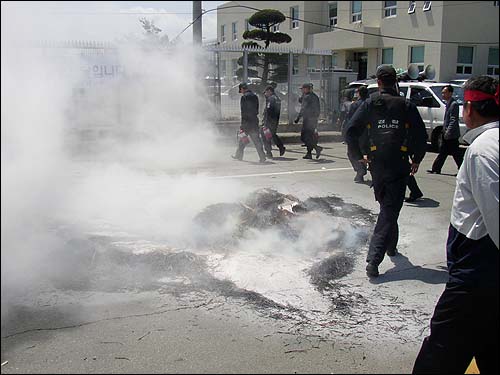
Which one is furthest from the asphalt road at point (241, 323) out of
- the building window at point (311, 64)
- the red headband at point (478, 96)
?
the building window at point (311, 64)

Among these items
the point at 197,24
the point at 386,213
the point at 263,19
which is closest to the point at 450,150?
the point at 263,19

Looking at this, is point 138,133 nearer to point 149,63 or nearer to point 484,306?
point 149,63

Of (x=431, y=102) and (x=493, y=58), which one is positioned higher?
(x=493, y=58)

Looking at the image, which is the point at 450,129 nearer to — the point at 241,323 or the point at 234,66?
the point at 241,323

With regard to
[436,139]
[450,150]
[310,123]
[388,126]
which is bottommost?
[436,139]

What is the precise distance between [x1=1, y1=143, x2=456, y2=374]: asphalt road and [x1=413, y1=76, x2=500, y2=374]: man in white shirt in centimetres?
68

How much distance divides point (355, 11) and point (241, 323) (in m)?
2.67

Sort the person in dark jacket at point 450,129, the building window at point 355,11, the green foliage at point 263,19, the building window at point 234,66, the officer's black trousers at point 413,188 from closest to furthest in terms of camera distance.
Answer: the building window at point 355,11 < the green foliage at point 263,19 < the officer's black trousers at point 413,188 < the person in dark jacket at point 450,129 < the building window at point 234,66

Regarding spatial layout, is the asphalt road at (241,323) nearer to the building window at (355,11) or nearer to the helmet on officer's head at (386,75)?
the helmet on officer's head at (386,75)

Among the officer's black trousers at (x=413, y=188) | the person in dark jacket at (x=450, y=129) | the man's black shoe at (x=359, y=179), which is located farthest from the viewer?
the person in dark jacket at (x=450, y=129)

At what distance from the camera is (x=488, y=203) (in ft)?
7.30

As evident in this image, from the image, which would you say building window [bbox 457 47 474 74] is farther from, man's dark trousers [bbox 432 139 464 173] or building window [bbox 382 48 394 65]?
man's dark trousers [bbox 432 139 464 173]

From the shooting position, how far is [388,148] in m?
4.56

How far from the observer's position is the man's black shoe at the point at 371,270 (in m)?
4.50
